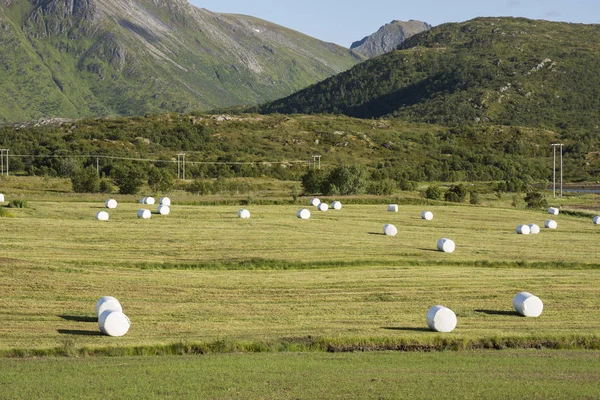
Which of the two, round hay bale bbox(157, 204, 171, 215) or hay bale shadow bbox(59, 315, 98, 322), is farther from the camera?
round hay bale bbox(157, 204, 171, 215)

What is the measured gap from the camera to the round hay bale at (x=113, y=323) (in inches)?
1117

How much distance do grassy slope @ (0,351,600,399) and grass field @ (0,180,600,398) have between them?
0.10 meters

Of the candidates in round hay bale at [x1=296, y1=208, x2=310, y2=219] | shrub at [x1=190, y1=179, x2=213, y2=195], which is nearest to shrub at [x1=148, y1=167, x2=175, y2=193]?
shrub at [x1=190, y1=179, x2=213, y2=195]

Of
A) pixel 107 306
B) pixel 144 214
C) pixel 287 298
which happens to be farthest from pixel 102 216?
pixel 107 306

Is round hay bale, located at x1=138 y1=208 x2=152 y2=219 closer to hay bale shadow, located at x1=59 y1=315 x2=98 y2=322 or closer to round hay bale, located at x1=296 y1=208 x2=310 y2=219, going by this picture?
round hay bale, located at x1=296 y1=208 x2=310 y2=219

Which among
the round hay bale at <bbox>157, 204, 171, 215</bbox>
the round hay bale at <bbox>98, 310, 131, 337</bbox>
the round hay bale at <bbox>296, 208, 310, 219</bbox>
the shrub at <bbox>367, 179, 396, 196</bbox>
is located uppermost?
the shrub at <bbox>367, 179, 396, 196</bbox>

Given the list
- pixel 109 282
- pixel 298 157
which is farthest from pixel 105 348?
pixel 298 157

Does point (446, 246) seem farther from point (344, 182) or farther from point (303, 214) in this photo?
point (344, 182)

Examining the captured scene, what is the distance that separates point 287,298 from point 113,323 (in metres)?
9.91

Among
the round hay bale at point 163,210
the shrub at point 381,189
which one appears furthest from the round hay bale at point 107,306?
the shrub at point 381,189

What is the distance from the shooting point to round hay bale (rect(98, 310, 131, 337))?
28.4m

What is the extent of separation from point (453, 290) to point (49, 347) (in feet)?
60.3

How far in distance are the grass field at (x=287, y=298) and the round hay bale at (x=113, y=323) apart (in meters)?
0.37

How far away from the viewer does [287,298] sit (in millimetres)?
36750
